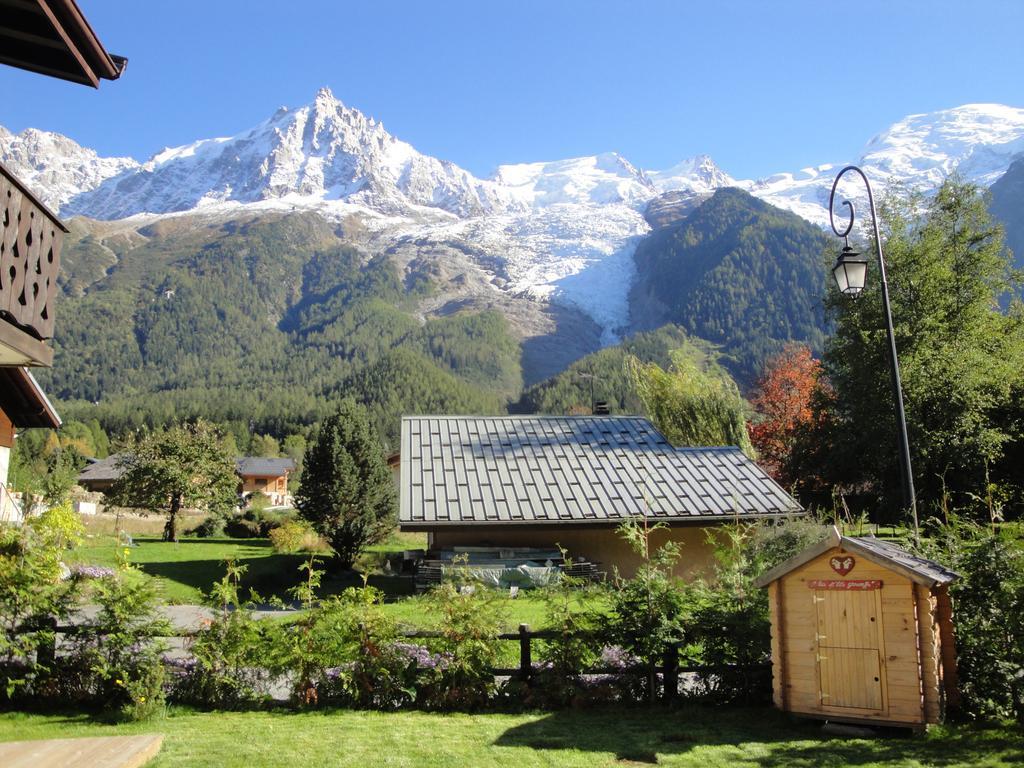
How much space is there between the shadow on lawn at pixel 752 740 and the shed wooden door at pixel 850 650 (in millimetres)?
432

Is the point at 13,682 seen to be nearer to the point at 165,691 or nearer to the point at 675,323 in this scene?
the point at 165,691

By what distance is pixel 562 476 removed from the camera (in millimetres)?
20547

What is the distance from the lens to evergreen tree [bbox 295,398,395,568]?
27.1m

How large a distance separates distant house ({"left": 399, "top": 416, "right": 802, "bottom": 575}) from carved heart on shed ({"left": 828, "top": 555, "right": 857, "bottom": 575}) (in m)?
8.36

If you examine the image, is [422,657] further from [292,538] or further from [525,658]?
[292,538]

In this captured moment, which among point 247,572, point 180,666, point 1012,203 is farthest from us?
point 1012,203

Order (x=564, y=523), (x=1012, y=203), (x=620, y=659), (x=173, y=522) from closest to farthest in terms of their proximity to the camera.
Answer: (x=620, y=659) < (x=564, y=523) < (x=173, y=522) < (x=1012, y=203)

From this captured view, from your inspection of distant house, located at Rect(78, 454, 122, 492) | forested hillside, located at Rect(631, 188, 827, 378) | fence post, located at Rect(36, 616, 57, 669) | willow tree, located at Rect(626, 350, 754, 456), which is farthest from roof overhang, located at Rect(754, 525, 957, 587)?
forested hillside, located at Rect(631, 188, 827, 378)

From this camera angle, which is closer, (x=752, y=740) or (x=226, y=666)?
(x=752, y=740)

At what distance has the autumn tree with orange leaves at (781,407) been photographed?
1572 inches

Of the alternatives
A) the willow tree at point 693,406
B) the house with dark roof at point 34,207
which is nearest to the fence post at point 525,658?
the house with dark roof at point 34,207

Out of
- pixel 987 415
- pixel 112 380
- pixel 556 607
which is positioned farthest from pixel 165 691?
pixel 112 380

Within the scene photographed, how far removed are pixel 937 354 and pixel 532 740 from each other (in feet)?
78.9

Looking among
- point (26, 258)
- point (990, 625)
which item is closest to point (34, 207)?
point (26, 258)
